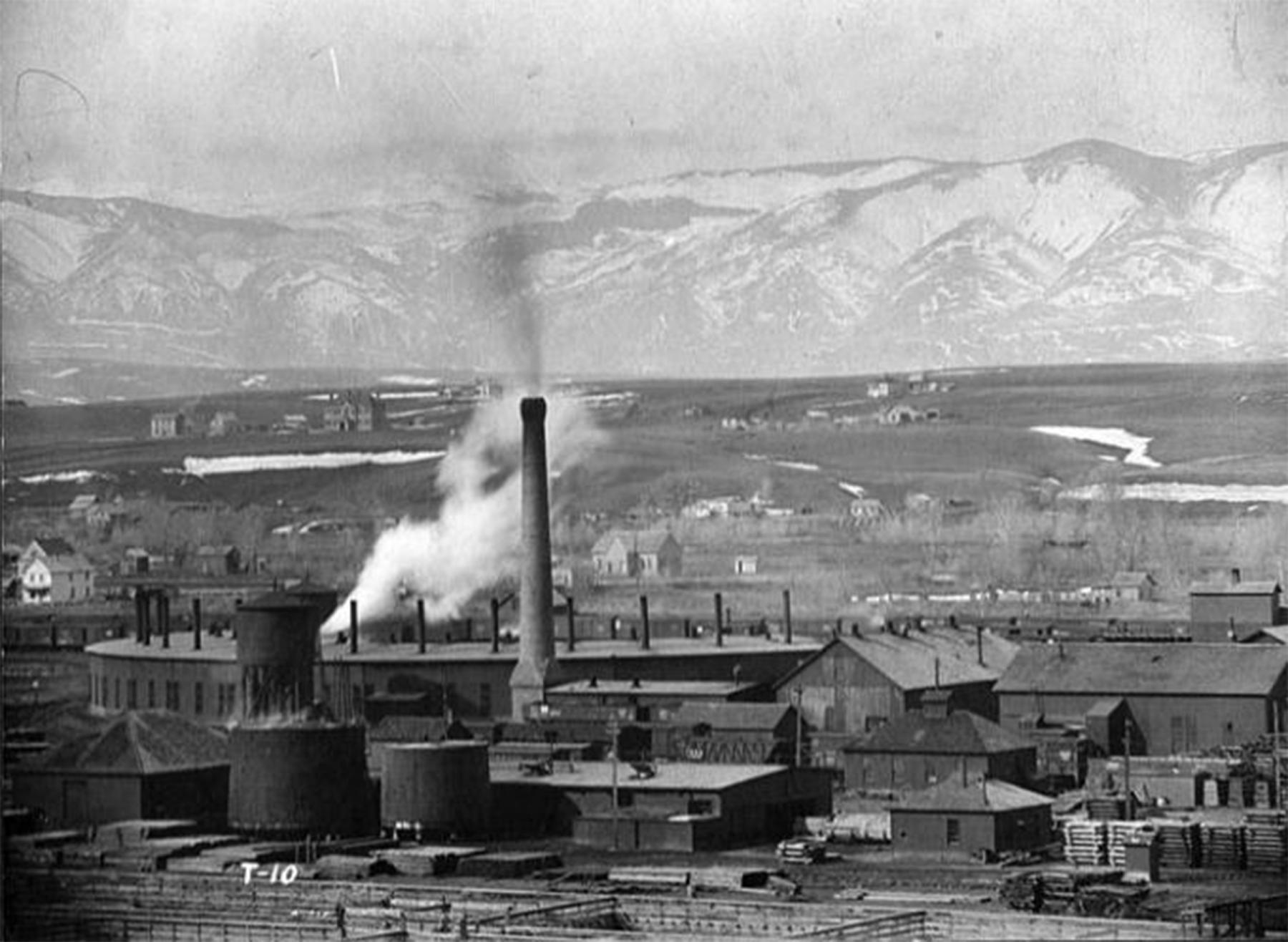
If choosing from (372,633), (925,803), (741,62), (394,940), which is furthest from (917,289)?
(372,633)

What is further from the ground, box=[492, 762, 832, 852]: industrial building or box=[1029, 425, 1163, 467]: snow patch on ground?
box=[1029, 425, 1163, 467]: snow patch on ground

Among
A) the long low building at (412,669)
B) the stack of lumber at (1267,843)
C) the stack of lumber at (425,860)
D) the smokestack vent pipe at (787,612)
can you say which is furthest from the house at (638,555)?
the stack of lumber at (1267,843)

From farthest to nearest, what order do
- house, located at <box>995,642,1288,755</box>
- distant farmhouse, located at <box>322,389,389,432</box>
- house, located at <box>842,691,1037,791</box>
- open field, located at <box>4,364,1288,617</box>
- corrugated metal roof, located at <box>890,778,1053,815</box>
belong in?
distant farmhouse, located at <box>322,389,389,432</box> → house, located at <box>842,691,1037,791</box> → house, located at <box>995,642,1288,755</box> → corrugated metal roof, located at <box>890,778,1053,815</box> → open field, located at <box>4,364,1288,617</box>

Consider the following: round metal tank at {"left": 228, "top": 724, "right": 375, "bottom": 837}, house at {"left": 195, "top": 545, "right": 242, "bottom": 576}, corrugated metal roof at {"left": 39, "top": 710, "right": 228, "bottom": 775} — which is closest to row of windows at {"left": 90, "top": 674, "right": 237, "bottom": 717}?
corrugated metal roof at {"left": 39, "top": 710, "right": 228, "bottom": 775}

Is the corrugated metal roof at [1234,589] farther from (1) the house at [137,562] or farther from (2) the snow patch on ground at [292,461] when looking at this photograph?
(1) the house at [137,562]

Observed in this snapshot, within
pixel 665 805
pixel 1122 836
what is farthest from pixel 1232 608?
pixel 665 805

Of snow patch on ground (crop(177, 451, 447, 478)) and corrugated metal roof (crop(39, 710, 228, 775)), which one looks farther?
snow patch on ground (crop(177, 451, 447, 478))

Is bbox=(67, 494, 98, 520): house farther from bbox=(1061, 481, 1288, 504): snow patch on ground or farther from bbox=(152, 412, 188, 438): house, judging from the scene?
bbox=(1061, 481, 1288, 504): snow patch on ground
